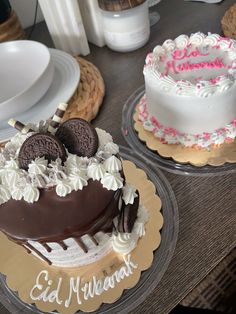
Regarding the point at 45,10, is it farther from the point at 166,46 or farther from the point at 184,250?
the point at 184,250

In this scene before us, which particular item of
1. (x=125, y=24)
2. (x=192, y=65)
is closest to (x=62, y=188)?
(x=192, y=65)

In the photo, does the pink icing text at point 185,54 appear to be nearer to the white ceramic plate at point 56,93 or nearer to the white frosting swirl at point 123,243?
the white ceramic plate at point 56,93

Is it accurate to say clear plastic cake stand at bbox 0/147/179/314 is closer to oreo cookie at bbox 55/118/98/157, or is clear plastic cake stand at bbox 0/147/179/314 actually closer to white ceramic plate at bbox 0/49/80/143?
oreo cookie at bbox 55/118/98/157

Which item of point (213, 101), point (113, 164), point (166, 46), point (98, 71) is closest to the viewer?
point (113, 164)

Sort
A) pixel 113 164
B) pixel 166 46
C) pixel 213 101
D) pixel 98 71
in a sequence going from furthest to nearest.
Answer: pixel 98 71
pixel 166 46
pixel 213 101
pixel 113 164

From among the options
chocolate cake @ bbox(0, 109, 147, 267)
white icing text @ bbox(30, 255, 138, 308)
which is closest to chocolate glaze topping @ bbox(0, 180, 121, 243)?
chocolate cake @ bbox(0, 109, 147, 267)

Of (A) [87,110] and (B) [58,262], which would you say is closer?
(B) [58,262]

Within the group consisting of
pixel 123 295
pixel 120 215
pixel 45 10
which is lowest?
pixel 123 295

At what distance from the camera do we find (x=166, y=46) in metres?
0.87

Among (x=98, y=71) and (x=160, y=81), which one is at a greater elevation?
(x=160, y=81)

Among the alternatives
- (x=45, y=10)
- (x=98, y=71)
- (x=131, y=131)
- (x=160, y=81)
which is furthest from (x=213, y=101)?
(x=45, y=10)

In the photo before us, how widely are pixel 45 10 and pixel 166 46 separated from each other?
434 millimetres

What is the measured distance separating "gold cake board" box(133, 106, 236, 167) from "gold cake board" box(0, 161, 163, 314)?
0.12 m

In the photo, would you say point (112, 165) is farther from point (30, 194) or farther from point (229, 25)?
point (229, 25)
